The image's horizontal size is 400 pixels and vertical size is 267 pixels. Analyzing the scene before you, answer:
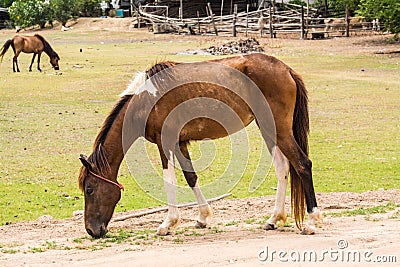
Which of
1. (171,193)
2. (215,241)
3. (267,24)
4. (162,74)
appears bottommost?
(215,241)

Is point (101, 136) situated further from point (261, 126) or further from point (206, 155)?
point (206, 155)

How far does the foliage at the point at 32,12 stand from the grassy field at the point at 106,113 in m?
20.6

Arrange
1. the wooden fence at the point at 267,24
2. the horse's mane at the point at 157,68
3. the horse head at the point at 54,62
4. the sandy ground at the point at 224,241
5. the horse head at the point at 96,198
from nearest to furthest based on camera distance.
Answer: the sandy ground at the point at 224,241, the horse head at the point at 96,198, the horse's mane at the point at 157,68, the horse head at the point at 54,62, the wooden fence at the point at 267,24

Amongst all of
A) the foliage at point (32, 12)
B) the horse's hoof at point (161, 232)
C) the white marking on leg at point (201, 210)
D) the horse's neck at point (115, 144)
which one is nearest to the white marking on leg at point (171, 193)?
the horse's hoof at point (161, 232)

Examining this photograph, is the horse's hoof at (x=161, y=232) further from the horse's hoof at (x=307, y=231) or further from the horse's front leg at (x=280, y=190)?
the horse's hoof at (x=307, y=231)

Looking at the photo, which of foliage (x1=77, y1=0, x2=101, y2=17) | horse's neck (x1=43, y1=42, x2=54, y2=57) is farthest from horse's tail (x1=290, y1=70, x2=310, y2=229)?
foliage (x1=77, y1=0, x2=101, y2=17)

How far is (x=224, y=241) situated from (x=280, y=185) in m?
1.05

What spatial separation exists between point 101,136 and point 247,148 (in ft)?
19.7

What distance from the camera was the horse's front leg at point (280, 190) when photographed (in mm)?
6676

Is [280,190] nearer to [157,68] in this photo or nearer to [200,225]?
[200,225]

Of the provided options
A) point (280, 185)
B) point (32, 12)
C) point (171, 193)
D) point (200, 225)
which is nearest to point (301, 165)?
point (280, 185)

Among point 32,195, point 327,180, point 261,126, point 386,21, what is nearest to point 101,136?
point 261,126

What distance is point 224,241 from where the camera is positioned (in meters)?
6.05

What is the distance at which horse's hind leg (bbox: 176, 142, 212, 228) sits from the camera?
22.3 feet
